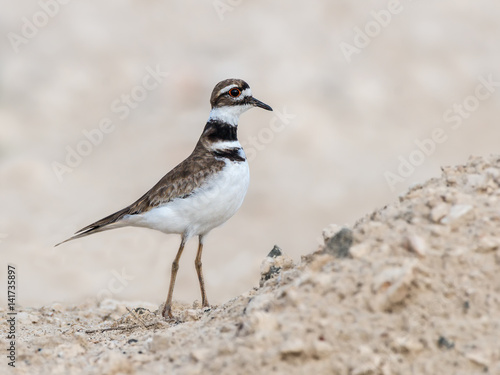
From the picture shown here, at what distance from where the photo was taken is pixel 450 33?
15.0 metres

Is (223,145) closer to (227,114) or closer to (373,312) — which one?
(227,114)

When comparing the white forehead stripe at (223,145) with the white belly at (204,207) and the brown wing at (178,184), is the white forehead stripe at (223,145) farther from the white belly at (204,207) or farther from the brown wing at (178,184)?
the white belly at (204,207)

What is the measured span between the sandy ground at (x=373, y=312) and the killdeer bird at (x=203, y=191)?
169 centimetres

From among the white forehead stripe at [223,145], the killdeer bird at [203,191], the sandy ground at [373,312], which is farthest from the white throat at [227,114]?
the sandy ground at [373,312]

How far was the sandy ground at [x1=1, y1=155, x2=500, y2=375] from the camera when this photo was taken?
12.3ft

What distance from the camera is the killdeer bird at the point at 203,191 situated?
656 centimetres

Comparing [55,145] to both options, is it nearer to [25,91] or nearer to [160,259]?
[25,91]

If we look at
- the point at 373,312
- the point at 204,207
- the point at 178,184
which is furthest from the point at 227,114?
the point at 373,312

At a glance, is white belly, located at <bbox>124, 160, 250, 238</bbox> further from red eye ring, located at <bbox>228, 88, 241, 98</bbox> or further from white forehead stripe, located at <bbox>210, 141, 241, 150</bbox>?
red eye ring, located at <bbox>228, 88, 241, 98</bbox>

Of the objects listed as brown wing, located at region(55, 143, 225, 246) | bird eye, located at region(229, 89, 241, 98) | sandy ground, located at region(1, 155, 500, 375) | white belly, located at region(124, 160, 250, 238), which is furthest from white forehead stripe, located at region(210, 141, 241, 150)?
sandy ground, located at region(1, 155, 500, 375)

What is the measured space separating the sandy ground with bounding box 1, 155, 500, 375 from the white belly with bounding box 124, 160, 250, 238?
1.67m

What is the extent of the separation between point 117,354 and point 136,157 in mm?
8184

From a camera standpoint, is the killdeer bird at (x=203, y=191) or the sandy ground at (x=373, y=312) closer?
the sandy ground at (x=373, y=312)

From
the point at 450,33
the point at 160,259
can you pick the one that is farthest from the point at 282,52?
the point at 160,259
